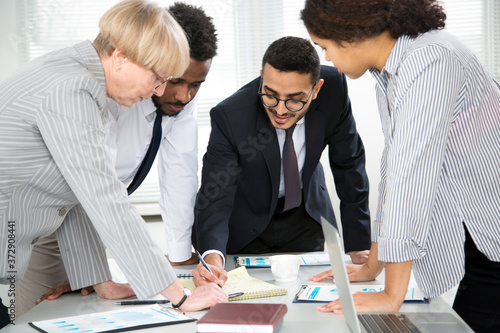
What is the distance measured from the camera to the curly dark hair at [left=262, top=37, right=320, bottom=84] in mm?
1996

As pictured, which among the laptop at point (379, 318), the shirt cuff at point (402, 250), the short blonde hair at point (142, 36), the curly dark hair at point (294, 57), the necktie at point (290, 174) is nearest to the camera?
the laptop at point (379, 318)

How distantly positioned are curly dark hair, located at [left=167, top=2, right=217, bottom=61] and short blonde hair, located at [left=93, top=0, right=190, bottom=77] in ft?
1.50

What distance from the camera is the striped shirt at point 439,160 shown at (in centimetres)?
119

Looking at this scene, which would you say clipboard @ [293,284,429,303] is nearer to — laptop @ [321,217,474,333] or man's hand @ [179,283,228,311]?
laptop @ [321,217,474,333]

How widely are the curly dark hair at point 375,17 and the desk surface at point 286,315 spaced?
2.33 ft

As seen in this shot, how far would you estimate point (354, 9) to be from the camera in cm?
129

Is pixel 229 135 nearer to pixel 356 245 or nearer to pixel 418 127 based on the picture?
pixel 356 245

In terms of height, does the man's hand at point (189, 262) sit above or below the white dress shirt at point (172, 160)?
below

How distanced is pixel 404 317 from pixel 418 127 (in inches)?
18.7

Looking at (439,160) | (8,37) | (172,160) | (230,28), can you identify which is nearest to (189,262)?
(172,160)

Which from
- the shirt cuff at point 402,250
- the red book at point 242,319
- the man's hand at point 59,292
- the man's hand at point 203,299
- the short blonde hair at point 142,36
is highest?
the short blonde hair at point 142,36

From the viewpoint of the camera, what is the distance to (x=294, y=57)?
2.01m

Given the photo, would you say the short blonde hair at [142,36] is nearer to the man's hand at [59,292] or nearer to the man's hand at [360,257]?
the man's hand at [59,292]

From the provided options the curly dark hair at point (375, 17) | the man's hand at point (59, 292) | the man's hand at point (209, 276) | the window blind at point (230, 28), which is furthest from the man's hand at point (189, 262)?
the window blind at point (230, 28)
